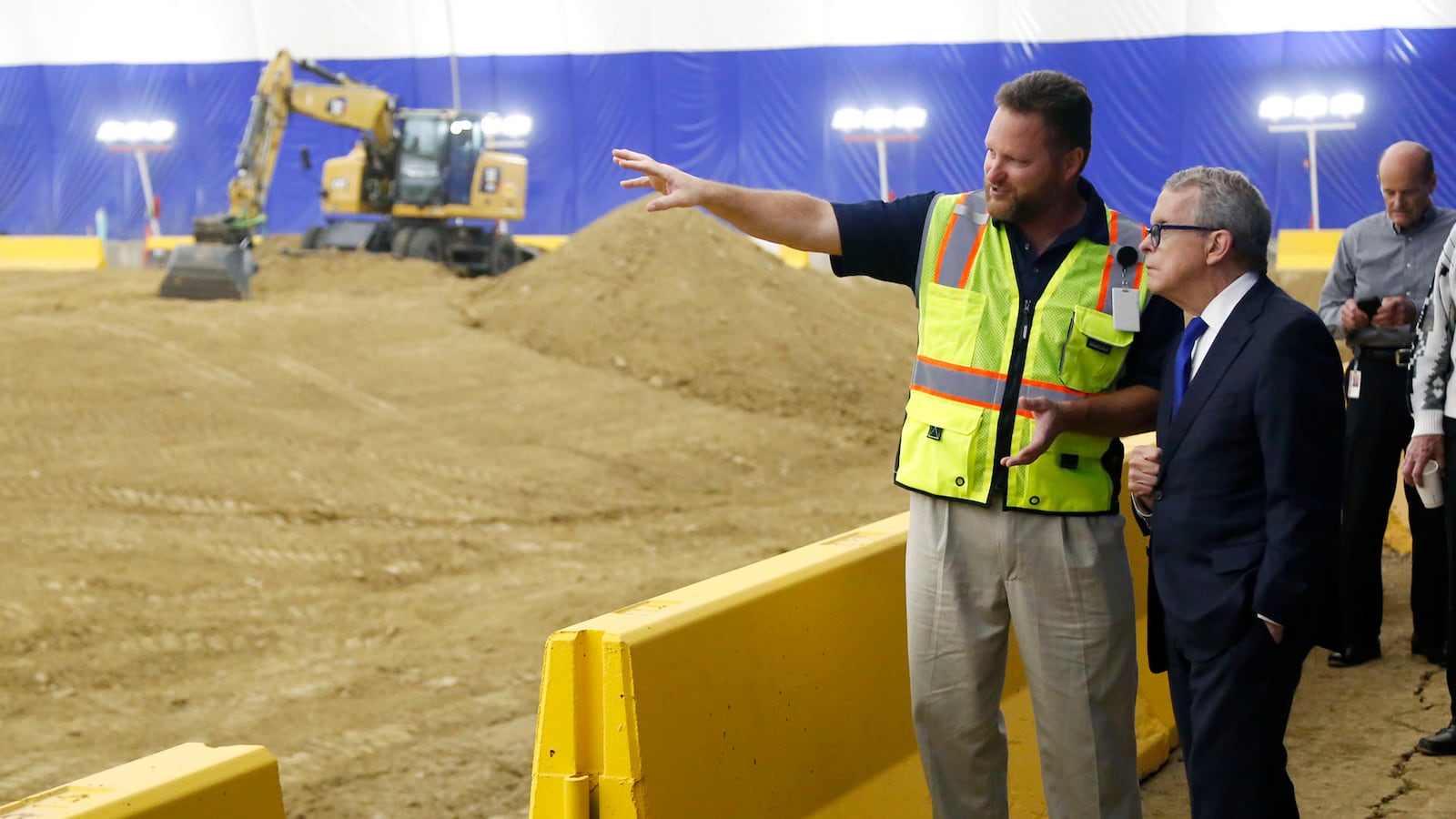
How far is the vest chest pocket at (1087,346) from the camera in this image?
304cm

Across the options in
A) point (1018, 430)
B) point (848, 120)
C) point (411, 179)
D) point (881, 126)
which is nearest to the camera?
point (1018, 430)

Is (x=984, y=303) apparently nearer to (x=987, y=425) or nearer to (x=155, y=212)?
(x=987, y=425)

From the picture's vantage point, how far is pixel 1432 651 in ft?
19.2

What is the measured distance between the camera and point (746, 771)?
303cm

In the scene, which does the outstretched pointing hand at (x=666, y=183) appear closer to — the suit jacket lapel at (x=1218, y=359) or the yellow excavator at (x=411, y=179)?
the suit jacket lapel at (x=1218, y=359)

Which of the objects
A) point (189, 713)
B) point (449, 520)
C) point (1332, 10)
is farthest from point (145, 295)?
point (1332, 10)

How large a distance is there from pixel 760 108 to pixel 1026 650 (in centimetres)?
2628

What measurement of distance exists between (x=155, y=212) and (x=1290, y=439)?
3101 centimetres

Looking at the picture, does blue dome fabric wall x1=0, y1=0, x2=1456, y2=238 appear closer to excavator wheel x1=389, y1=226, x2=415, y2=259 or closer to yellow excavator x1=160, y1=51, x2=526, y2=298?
yellow excavator x1=160, y1=51, x2=526, y2=298

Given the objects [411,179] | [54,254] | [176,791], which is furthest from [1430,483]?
[54,254]

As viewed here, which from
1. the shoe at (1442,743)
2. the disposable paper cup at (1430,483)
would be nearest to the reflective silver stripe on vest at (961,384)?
the disposable paper cup at (1430,483)

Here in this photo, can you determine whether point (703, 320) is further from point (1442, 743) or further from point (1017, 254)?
point (1017, 254)

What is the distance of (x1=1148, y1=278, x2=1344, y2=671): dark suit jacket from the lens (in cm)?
264

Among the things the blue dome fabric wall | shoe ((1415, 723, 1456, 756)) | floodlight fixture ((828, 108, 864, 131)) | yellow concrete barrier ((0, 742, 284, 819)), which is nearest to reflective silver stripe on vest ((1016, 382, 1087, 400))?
yellow concrete barrier ((0, 742, 284, 819))
